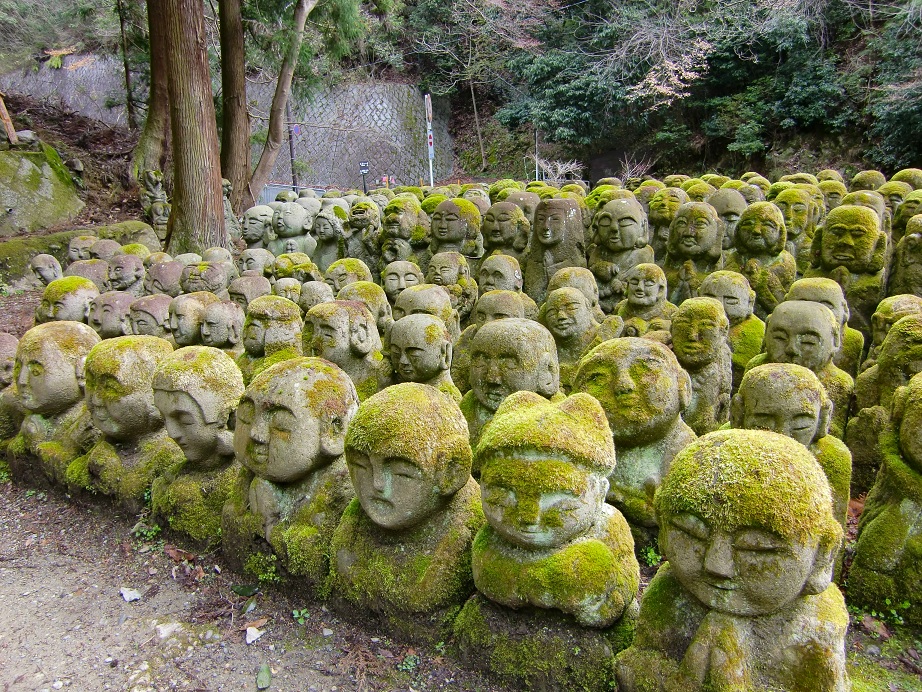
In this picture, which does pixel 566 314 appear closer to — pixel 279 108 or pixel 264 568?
pixel 264 568

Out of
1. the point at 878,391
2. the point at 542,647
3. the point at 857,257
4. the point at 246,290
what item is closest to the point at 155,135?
the point at 246,290

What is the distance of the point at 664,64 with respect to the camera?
66.0 feet

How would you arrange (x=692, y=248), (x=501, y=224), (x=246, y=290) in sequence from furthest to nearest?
(x=501, y=224)
(x=692, y=248)
(x=246, y=290)

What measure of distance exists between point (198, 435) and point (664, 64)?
66.5ft

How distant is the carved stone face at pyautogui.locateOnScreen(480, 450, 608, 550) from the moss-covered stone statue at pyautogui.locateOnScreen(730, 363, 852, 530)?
5.03 ft

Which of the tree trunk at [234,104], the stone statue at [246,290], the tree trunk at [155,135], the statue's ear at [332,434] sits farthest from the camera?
the tree trunk at [155,135]

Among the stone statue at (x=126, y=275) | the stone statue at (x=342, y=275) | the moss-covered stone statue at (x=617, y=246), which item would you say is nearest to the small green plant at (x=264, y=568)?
the stone statue at (x=342, y=275)

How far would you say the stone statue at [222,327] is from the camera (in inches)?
258

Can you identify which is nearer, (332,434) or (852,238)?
(332,434)

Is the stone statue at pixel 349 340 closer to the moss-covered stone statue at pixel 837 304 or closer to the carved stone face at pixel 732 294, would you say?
the carved stone face at pixel 732 294

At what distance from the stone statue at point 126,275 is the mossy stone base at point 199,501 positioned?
18.5ft

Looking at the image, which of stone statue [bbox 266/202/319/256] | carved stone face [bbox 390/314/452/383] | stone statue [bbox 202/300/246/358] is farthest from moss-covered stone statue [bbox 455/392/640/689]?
stone statue [bbox 266/202/319/256]

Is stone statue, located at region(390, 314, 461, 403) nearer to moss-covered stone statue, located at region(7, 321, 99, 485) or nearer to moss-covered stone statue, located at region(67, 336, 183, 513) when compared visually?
moss-covered stone statue, located at region(67, 336, 183, 513)

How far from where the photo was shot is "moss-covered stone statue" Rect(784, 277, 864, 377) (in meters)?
5.75
